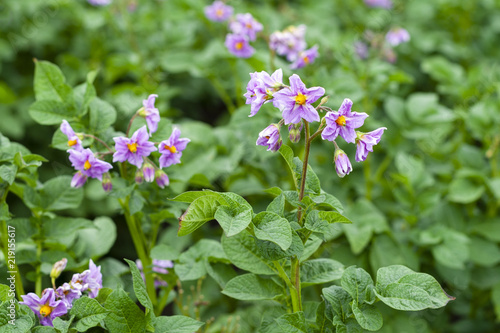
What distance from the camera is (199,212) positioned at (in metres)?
1.14

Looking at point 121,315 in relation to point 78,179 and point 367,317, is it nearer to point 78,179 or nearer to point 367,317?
point 78,179

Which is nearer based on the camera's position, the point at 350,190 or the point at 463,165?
the point at 463,165

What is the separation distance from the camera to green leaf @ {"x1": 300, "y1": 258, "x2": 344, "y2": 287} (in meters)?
1.32

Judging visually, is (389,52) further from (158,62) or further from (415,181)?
(158,62)

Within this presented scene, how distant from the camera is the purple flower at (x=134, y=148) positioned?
4.26 ft

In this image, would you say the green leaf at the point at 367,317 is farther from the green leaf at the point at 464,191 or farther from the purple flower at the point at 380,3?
the purple flower at the point at 380,3

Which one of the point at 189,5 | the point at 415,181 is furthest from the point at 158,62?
the point at 415,181

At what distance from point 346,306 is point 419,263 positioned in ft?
3.15

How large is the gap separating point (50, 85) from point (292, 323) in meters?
1.02

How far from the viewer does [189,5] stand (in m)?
2.68

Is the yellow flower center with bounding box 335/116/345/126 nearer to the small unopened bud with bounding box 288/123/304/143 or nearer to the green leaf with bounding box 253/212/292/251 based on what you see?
the small unopened bud with bounding box 288/123/304/143

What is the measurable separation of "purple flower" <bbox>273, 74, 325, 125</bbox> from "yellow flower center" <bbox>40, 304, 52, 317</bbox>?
72 cm

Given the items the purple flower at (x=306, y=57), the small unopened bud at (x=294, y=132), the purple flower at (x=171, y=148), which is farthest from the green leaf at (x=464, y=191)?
the purple flower at (x=171, y=148)

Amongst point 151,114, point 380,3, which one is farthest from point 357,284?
point 380,3
